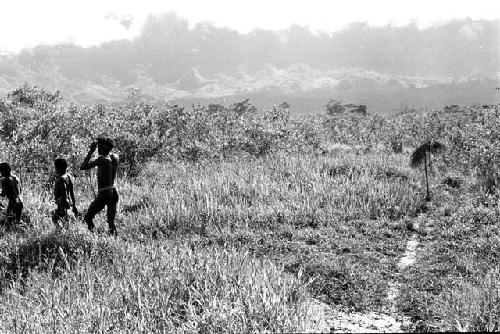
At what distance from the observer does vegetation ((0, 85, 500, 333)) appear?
20.9ft

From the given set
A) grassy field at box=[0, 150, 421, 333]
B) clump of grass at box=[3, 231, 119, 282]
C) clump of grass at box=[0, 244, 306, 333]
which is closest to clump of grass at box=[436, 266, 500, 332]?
grassy field at box=[0, 150, 421, 333]

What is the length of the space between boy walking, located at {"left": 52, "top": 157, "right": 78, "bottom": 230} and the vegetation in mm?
402

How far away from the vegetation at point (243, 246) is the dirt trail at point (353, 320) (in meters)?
0.19

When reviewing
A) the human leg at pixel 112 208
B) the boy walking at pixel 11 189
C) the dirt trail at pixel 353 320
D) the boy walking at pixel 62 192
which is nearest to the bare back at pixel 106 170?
the human leg at pixel 112 208

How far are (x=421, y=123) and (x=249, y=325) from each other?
39813 mm

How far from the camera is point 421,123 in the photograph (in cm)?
4181

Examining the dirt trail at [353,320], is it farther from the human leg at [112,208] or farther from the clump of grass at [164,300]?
the human leg at [112,208]

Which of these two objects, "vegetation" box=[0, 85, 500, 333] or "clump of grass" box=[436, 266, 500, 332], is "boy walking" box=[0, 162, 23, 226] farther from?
"clump of grass" box=[436, 266, 500, 332]

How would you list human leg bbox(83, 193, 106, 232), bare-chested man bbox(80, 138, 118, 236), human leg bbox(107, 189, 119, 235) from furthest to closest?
human leg bbox(107, 189, 119, 235), human leg bbox(83, 193, 106, 232), bare-chested man bbox(80, 138, 118, 236)

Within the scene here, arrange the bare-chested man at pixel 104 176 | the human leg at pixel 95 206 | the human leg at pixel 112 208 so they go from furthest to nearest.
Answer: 1. the human leg at pixel 112 208
2. the human leg at pixel 95 206
3. the bare-chested man at pixel 104 176

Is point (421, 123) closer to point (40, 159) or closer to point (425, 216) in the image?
point (425, 216)

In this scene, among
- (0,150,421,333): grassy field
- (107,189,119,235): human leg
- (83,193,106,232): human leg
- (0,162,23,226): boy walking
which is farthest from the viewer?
(0,162,23,226): boy walking

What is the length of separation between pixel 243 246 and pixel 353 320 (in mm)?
3646

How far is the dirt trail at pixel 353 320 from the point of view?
6374 millimetres
